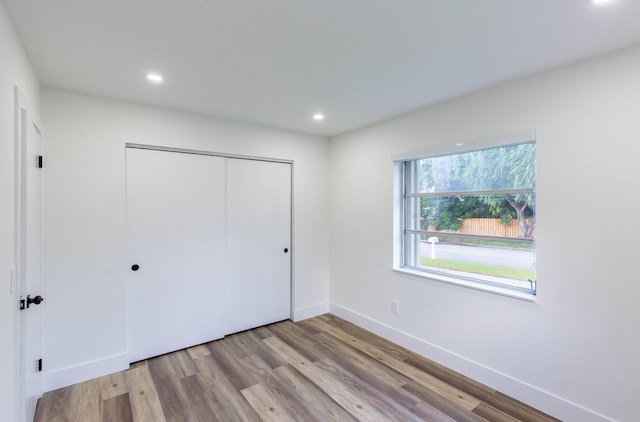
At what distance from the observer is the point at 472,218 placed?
9.03 feet

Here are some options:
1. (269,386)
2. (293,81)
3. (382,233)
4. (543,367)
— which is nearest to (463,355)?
(543,367)

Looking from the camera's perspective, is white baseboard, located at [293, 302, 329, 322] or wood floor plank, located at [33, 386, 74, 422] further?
white baseboard, located at [293, 302, 329, 322]

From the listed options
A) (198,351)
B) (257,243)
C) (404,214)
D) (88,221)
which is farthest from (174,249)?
(404,214)

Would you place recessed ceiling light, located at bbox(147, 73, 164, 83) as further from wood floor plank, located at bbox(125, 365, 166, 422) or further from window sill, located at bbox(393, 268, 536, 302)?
window sill, located at bbox(393, 268, 536, 302)

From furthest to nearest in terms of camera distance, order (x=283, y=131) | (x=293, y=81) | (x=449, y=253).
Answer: (x=283, y=131) → (x=449, y=253) → (x=293, y=81)

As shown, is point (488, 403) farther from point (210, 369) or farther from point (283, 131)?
point (283, 131)

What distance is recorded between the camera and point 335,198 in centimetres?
409

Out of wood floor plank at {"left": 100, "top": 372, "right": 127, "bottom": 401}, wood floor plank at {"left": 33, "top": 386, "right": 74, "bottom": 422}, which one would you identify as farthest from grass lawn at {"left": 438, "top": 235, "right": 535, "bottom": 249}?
wood floor plank at {"left": 33, "top": 386, "right": 74, "bottom": 422}

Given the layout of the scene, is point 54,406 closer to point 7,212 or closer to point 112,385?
point 112,385

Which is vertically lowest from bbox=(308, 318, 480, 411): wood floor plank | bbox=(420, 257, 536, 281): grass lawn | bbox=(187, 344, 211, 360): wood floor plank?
bbox=(308, 318, 480, 411): wood floor plank

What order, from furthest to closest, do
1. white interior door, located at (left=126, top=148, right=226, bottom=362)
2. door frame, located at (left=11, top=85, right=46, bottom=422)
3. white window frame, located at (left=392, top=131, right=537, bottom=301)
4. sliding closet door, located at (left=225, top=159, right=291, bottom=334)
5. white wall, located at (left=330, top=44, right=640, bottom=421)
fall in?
sliding closet door, located at (left=225, top=159, right=291, bottom=334), white interior door, located at (left=126, top=148, right=226, bottom=362), white window frame, located at (left=392, top=131, right=537, bottom=301), white wall, located at (left=330, top=44, right=640, bottom=421), door frame, located at (left=11, top=85, right=46, bottom=422)

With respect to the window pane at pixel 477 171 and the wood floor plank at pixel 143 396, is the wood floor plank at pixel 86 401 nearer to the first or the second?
the wood floor plank at pixel 143 396

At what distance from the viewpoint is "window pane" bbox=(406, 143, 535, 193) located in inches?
93.7

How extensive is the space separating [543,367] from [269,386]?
210 cm
